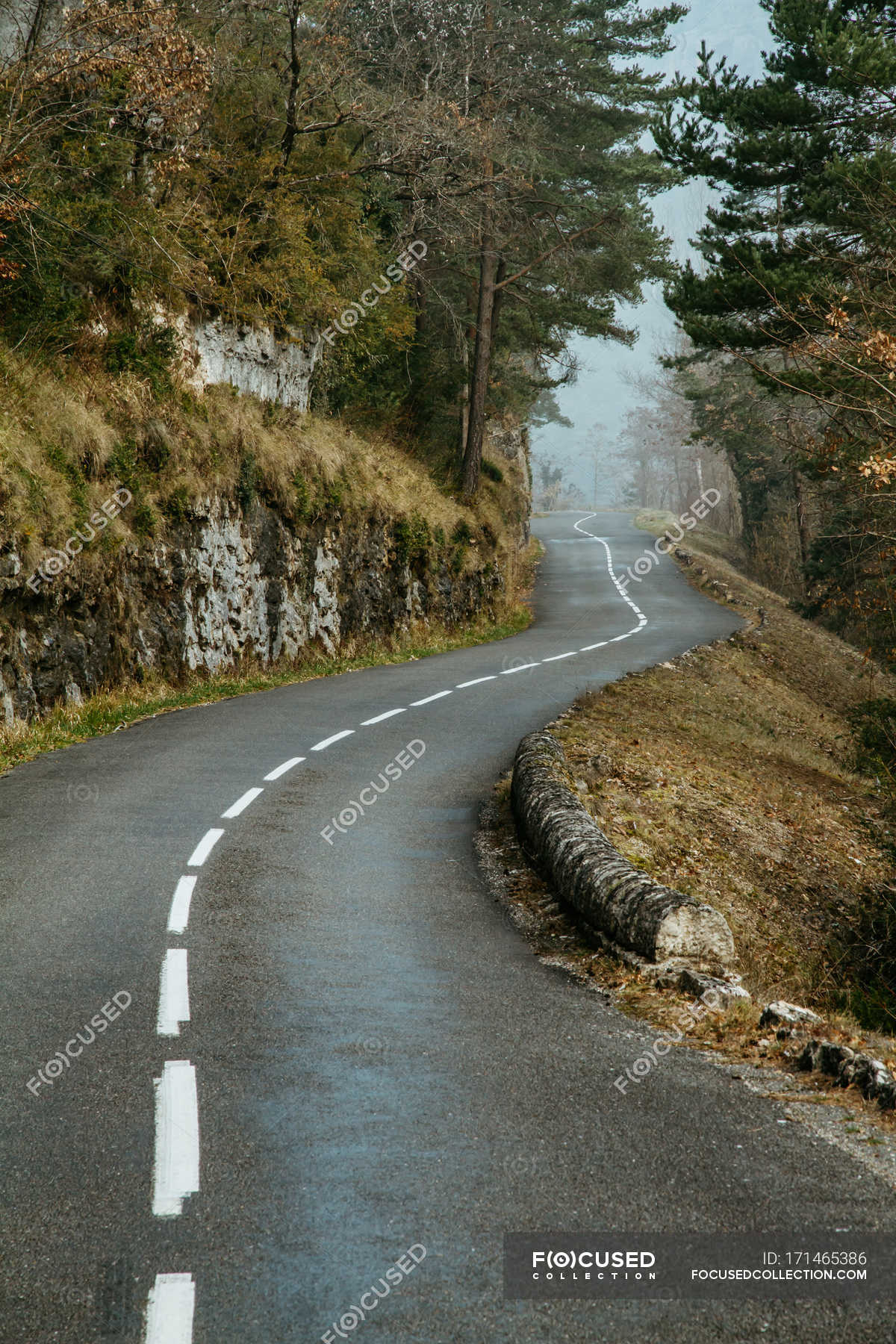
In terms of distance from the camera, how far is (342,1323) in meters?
3.12

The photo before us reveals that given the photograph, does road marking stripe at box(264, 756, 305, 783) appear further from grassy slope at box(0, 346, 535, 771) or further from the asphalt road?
grassy slope at box(0, 346, 535, 771)

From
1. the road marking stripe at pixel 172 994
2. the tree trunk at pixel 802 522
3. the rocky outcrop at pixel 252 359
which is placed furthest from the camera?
the tree trunk at pixel 802 522

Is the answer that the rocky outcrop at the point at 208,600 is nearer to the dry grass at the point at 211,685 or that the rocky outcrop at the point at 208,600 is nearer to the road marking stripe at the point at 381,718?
the dry grass at the point at 211,685

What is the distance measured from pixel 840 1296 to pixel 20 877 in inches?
263

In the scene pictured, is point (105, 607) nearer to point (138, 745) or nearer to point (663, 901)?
Answer: point (138, 745)

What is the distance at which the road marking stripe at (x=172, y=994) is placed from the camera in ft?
18.0

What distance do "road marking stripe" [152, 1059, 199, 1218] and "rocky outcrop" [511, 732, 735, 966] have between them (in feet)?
10.1

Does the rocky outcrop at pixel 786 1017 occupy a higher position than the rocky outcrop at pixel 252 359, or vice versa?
the rocky outcrop at pixel 252 359

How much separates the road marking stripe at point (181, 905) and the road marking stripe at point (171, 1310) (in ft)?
12.7

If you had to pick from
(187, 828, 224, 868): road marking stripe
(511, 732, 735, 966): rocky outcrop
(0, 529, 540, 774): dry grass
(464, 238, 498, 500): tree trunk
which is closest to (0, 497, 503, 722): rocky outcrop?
(0, 529, 540, 774): dry grass

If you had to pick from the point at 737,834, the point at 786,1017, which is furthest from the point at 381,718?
the point at 786,1017

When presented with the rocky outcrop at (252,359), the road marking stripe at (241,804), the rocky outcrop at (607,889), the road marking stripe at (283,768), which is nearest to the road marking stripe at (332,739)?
the road marking stripe at (283,768)

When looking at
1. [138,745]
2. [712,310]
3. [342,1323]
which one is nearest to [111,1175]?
[342,1323]

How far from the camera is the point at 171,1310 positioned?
316cm
